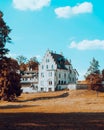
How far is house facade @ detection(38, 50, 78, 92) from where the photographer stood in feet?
445

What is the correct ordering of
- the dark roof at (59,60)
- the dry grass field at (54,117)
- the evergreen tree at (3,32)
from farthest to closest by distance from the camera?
the dark roof at (59,60) → the evergreen tree at (3,32) → the dry grass field at (54,117)

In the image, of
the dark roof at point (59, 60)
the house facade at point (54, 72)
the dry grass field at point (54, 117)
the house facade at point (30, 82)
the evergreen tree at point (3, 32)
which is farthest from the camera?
the house facade at point (30, 82)

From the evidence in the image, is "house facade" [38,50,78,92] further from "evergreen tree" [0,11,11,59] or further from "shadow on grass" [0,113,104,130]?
"shadow on grass" [0,113,104,130]

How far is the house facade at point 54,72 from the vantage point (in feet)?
445

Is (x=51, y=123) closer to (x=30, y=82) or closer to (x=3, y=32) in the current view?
(x=3, y=32)

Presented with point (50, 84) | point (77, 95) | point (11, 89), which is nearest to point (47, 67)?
point (50, 84)

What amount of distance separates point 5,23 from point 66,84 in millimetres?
83543

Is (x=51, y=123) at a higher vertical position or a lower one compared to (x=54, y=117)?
lower

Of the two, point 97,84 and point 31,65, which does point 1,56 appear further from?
point 31,65

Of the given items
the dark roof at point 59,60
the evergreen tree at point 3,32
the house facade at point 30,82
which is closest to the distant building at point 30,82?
the house facade at point 30,82

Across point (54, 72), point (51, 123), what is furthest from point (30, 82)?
point (51, 123)

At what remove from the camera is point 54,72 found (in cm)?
13562

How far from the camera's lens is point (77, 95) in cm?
10800

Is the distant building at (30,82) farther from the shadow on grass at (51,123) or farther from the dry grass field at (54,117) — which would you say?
the shadow on grass at (51,123)
